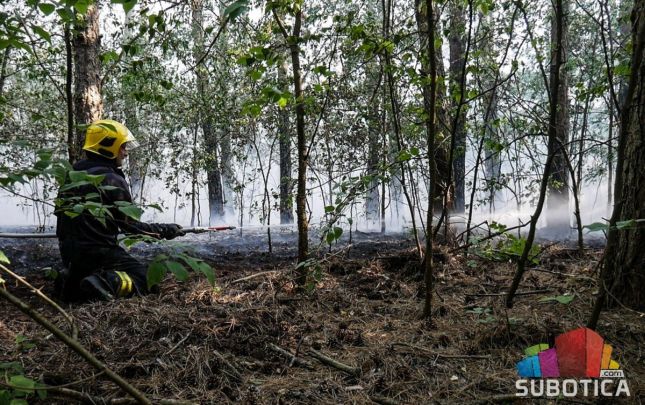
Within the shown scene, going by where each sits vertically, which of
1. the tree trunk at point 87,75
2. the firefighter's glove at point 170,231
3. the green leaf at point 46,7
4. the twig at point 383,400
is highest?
the tree trunk at point 87,75

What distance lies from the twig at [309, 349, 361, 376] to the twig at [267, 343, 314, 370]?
8 cm

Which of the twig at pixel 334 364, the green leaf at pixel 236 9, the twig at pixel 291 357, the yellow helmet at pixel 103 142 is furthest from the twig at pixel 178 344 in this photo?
the yellow helmet at pixel 103 142

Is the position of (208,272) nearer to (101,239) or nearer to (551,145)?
(551,145)

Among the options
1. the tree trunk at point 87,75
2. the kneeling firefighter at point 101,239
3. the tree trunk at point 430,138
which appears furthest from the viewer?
the tree trunk at point 87,75

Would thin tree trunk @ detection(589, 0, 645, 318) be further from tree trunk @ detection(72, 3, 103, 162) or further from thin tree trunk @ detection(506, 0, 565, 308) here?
tree trunk @ detection(72, 3, 103, 162)

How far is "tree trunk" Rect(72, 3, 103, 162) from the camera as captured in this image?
16.3 feet

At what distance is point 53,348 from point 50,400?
70 cm

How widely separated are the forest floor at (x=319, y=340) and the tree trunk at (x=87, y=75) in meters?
2.07

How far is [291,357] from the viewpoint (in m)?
2.46

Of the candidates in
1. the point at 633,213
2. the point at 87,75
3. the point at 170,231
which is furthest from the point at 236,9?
the point at 87,75

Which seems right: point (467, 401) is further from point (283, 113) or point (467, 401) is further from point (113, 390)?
point (283, 113)

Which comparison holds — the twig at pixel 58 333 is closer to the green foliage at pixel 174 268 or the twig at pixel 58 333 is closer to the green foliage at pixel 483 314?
the green foliage at pixel 174 268

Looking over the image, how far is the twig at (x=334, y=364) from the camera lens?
225 centimetres

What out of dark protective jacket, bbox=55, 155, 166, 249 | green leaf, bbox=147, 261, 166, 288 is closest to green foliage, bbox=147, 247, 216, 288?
green leaf, bbox=147, 261, 166, 288
